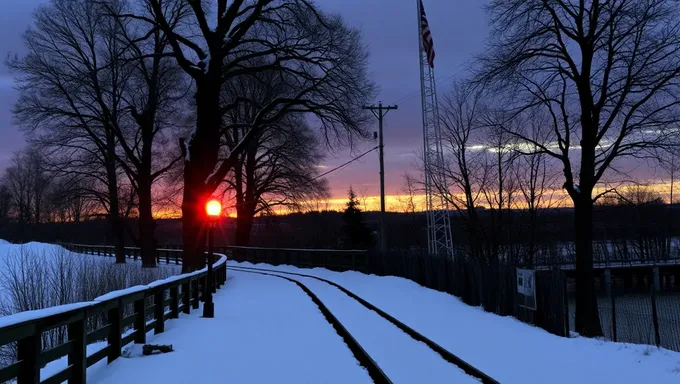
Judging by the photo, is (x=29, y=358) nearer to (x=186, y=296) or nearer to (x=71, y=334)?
(x=71, y=334)

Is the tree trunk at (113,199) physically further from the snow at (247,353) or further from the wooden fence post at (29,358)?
the wooden fence post at (29,358)

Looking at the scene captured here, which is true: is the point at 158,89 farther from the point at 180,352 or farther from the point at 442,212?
the point at 180,352

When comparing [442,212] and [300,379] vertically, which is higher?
[442,212]

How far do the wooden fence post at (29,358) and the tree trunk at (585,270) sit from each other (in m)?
18.4

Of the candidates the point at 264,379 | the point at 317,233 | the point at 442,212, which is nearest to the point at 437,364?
the point at 264,379

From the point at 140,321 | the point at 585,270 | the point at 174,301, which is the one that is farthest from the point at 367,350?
the point at 585,270

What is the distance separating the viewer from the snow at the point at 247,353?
8.00 m

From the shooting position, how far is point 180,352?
31.8 ft

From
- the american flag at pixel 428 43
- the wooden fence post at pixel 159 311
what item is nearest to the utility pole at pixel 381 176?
the american flag at pixel 428 43

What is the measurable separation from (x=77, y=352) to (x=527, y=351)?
7.31 metres

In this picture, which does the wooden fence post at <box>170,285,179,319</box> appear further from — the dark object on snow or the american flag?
the american flag

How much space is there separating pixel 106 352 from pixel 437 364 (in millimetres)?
4765

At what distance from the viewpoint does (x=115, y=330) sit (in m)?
8.59

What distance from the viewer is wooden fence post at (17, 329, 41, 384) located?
5.58 metres
